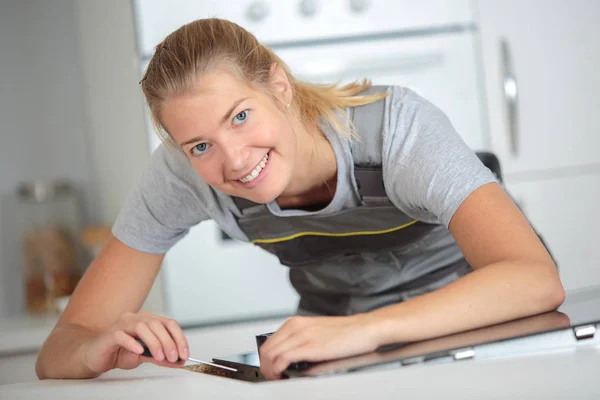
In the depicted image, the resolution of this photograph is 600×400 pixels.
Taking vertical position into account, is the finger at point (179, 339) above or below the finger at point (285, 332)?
below

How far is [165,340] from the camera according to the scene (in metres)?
0.86

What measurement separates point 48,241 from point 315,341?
1790mm

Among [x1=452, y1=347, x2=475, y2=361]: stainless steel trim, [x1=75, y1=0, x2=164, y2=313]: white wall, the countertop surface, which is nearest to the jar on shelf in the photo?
[x1=75, y1=0, x2=164, y2=313]: white wall

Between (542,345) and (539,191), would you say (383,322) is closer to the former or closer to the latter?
(542,345)

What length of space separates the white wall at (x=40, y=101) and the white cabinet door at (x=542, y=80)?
126cm

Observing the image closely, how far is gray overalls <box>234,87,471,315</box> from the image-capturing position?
113 centimetres

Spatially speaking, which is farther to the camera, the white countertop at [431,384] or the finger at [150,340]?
the finger at [150,340]

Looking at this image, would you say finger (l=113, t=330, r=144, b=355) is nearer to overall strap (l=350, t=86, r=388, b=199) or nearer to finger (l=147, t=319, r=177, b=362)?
finger (l=147, t=319, r=177, b=362)

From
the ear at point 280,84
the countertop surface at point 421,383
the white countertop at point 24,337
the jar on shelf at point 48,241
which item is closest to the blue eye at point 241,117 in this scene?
the ear at point 280,84

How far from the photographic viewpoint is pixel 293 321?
79 centimetres

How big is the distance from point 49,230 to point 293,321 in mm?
1780

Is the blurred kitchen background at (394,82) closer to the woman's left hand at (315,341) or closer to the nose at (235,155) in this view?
the nose at (235,155)

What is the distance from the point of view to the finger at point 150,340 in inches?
33.9

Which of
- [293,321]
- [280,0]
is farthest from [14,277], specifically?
[293,321]
